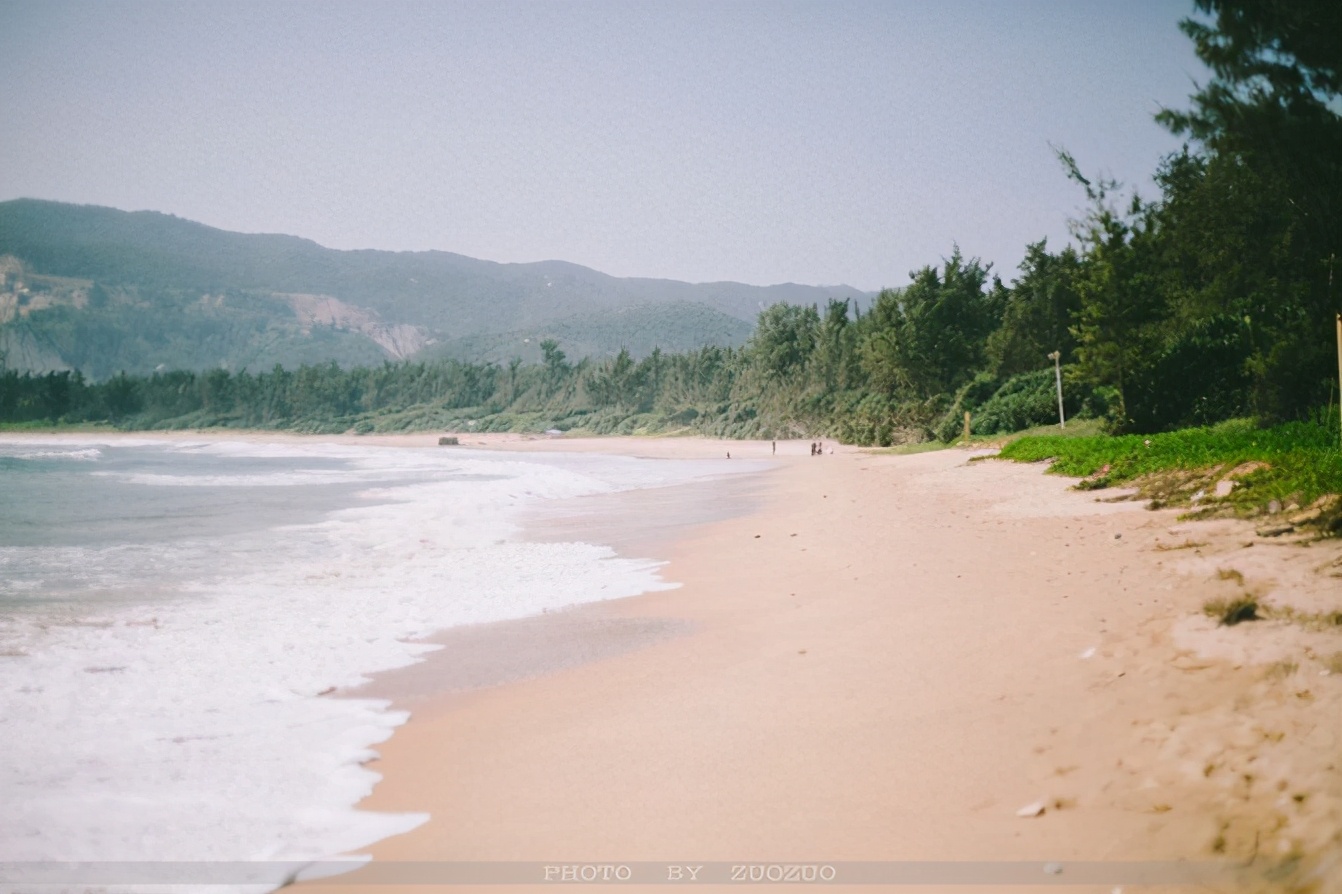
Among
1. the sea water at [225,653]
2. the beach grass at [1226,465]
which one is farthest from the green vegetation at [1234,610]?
the sea water at [225,653]

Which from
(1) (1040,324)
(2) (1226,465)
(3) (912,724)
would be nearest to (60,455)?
(1) (1040,324)

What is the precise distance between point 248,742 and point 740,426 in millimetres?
63257

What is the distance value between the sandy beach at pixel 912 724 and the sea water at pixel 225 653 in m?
0.44

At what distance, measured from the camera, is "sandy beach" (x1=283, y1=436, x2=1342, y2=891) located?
3.05m

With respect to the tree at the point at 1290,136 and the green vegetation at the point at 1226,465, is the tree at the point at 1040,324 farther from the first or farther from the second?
the green vegetation at the point at 1226,465

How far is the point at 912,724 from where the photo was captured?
4297 millimetres

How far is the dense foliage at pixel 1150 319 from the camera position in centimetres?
1479

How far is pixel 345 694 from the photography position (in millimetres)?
5727

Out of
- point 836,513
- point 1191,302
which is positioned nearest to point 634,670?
point 836,513

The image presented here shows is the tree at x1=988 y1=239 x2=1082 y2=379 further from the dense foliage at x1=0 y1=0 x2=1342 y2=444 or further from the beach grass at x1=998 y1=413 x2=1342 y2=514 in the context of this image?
the beach grass at x1=998 y1=413 x2=1342 y2=514

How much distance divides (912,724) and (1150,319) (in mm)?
23858

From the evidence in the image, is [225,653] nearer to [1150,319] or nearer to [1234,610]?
[1234,610]

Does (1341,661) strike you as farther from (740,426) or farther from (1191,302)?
(740,426)

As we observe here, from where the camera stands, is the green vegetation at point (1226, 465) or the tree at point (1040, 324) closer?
the green vegetation at point (1226, 465)
